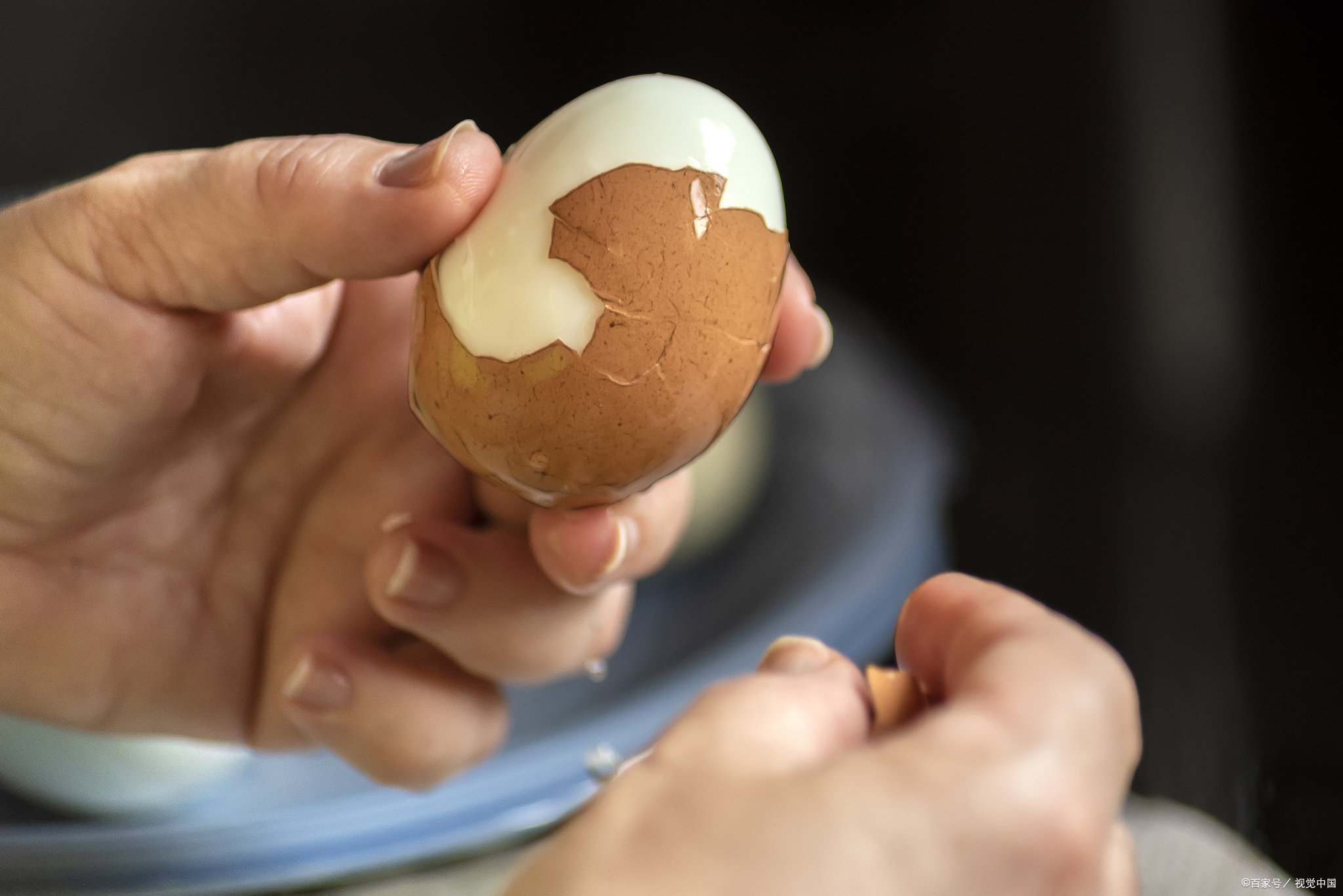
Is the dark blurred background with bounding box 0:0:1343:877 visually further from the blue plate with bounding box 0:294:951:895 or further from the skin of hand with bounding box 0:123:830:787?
the skin of hand with bounding box 0:123:830:787

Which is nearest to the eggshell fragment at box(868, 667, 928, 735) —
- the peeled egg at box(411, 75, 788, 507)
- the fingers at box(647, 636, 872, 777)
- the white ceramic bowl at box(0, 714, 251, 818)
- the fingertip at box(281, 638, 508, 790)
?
the fingers at box(647, 636, 872, 777)

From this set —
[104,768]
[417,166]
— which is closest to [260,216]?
[417,166]

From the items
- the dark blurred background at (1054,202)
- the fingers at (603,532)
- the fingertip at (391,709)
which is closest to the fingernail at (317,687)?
the fingertip at (391,709)

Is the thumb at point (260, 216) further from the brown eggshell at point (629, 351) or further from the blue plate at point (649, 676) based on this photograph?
the blue plate at point (649, 676)

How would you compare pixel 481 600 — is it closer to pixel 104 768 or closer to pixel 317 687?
pixel 317 687

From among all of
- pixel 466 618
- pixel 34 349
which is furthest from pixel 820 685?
pixel 34 349
